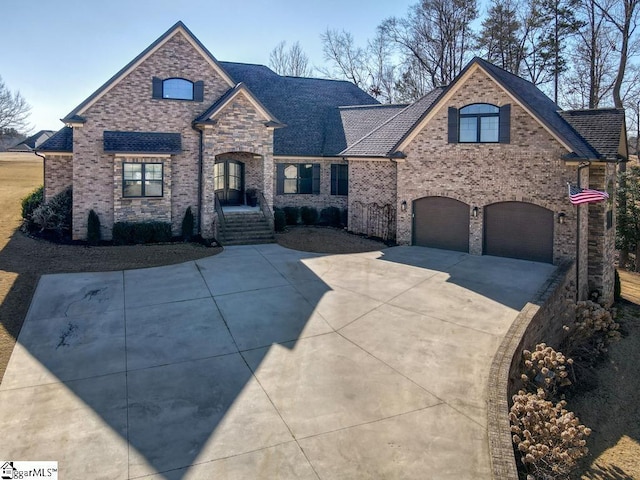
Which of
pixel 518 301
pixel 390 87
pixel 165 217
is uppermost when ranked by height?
pixel 390 87

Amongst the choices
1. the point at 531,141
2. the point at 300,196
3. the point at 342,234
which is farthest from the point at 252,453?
the point at 300,196

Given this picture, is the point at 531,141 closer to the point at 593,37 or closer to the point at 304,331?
the point at 304,331

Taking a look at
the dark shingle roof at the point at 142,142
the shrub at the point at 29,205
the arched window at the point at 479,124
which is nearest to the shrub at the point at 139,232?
the dark shingle roof at the point at 142,142

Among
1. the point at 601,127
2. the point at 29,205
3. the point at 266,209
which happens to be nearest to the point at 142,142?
the point at 266,209

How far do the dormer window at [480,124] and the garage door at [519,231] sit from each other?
8.08ft

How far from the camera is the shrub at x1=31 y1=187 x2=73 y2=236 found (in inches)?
728

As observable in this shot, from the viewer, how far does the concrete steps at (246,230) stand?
18734 millimetres

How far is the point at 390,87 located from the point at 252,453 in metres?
42.6

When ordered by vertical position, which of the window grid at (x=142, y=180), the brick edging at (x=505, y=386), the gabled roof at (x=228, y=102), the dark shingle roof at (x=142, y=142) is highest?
the gabled roof at (x=228, y=102)

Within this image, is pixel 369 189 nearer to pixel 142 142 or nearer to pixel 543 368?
pixel 142 142

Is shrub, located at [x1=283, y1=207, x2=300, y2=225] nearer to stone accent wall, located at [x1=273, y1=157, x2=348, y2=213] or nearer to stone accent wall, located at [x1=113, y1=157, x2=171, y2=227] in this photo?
stone accent wall, located at [x1=273, y1=157, x2=348, y2=213]

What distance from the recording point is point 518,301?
12.1 metres

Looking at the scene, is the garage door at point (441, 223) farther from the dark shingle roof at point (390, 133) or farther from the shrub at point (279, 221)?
the shrub at point (279, 221)

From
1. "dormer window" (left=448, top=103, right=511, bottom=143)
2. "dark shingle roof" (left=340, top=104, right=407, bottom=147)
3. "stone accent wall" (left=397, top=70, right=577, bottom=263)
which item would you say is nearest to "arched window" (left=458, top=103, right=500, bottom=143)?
"dormer window" (left=448, top=103, right=511, bottom=143)
